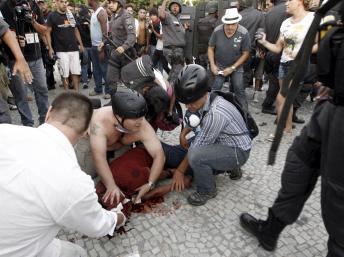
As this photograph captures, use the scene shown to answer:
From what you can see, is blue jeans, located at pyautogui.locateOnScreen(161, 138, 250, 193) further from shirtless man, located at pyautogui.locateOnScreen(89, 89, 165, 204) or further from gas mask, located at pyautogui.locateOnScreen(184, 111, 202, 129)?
shirtless man, located at pyautogui.locateOnScreen(89, 89, 165, 204)

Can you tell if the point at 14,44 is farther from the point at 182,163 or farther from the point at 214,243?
the point at 214,243

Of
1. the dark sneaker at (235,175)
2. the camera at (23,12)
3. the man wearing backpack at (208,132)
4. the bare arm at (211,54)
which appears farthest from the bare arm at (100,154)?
the bare arm at (211,54)

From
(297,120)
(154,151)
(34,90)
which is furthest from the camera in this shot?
(297,120)

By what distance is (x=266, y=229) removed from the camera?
217 centimetres

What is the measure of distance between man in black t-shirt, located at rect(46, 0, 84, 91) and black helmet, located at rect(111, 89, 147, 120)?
378 centimetres

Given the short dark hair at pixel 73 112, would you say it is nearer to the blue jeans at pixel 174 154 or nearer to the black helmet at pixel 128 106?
the black helmet at pixel 128 106

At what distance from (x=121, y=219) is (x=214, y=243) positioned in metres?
0.75

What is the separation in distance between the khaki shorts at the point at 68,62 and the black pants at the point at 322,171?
490 cm

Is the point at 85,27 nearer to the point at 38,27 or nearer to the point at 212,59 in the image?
the point at 38,27

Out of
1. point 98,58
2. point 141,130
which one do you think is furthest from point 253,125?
point 98,58

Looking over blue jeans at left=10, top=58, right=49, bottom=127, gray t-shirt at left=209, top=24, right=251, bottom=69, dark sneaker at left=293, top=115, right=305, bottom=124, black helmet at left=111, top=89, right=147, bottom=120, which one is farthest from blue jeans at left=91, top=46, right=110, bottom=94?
black helmet at left=111, top=89, right=147, bottom=120

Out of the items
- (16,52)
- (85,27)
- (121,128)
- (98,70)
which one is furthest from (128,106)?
(85,27)

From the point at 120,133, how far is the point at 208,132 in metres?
0.76

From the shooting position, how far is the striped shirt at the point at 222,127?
8.13 ft
